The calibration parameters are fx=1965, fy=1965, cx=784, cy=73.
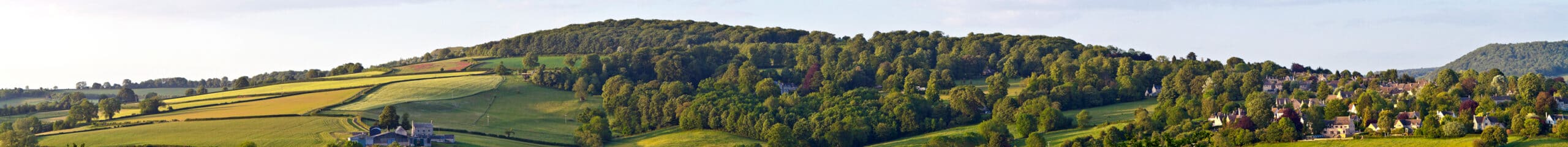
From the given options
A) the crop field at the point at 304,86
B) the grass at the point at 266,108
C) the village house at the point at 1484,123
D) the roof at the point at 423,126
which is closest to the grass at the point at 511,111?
the grass at the point at 266,108

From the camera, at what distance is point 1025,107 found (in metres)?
118

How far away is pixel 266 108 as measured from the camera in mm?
122250

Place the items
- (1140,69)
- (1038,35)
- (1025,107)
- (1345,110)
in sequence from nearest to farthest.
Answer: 1. (1345,110)
2. (1025,107)
3. (1140,69)
4. (1038,35)

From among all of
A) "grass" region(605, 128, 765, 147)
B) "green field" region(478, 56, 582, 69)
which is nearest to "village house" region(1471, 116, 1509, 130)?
"grass" region(605, 128, 765, 147)

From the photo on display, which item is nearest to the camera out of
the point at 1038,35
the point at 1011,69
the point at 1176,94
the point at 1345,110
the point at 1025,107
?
the point at 1345,110

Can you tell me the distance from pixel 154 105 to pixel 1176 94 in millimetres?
64659

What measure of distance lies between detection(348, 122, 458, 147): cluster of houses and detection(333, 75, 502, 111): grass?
695 inches

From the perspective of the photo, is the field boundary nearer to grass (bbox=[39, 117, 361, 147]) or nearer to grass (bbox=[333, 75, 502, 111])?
grass (bbox=[39, 117, 361, 147])

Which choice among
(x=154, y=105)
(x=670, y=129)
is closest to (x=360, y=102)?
(x=154, y=105)

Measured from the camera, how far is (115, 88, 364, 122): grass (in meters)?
118

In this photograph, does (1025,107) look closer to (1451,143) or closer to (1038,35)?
(1451,143)

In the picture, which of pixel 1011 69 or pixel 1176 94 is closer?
pixel 1176 94

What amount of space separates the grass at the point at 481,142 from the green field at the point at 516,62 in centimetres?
4470

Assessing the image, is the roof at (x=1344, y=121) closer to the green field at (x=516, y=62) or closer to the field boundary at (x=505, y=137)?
the field boundary at (x=505, y=137)
